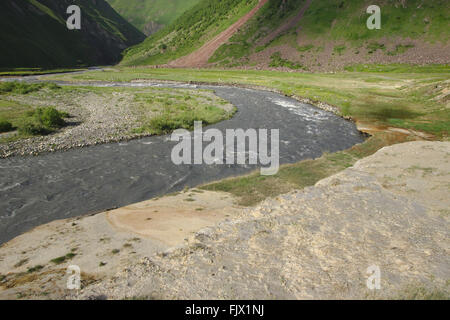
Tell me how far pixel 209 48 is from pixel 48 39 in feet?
298

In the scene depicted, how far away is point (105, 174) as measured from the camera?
18.6 metres

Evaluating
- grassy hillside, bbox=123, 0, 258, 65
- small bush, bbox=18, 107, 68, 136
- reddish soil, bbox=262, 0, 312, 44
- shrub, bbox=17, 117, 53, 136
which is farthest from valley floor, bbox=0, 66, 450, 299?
grassy hillside, bbox=123, 0, 258, 65

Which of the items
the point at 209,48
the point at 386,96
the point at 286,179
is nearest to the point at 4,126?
the point at 286,179

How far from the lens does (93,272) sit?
27.7 feet

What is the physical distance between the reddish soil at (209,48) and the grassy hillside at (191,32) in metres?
6.13

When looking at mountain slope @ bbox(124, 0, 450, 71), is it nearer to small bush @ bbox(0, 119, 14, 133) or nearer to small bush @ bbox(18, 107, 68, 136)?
→ small bush @ bbox(18, 107, 68, 136)

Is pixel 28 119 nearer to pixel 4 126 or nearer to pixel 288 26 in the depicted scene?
pixel 4 126

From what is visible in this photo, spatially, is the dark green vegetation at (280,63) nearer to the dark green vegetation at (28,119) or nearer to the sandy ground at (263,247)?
the dark green vegetation at (28,119)

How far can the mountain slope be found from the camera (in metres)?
78.6

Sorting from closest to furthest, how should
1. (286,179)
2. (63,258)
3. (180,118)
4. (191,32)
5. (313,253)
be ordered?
1. (313,253)
2. (63,258)
3. (286,179)
4. (180,118)
5. (191,32)

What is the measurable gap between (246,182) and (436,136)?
20387 millimetres

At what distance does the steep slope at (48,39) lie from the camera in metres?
114

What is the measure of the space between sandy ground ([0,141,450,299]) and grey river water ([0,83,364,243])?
2094mm
